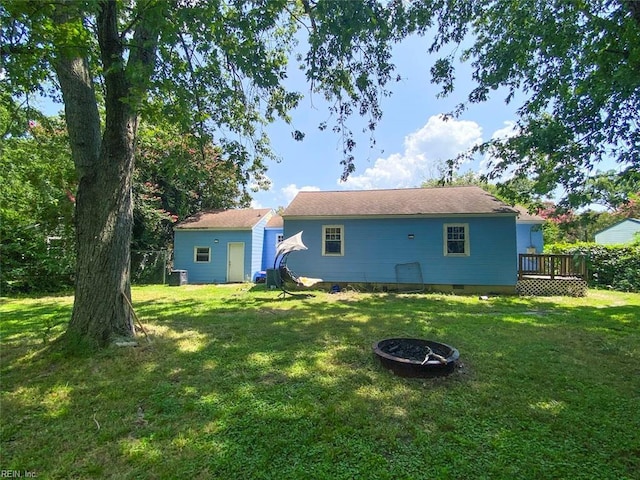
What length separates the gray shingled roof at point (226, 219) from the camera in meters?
15.5

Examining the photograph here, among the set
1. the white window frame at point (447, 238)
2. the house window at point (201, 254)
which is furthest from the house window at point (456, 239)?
the house window at point (201, 254)

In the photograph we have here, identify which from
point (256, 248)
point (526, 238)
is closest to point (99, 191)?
point (256, 248)

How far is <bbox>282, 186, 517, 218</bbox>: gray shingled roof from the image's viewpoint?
449 inches

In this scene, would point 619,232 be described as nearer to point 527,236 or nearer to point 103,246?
point 527,236

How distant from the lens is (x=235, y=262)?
15.5 meters

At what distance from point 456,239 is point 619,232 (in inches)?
831

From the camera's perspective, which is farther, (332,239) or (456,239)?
(332,239)

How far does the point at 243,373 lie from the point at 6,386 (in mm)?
2588

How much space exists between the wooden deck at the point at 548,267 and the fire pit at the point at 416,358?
8809 millimetres

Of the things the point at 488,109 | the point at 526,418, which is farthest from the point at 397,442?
the point at 488,109

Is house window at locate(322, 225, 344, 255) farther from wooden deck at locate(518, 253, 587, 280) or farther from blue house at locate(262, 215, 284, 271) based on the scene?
wooden deck at locate(518, 253, 587, 280)

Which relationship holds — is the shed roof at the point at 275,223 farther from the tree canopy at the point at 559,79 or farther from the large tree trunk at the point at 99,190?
the large tree trunk at the point at 99,190

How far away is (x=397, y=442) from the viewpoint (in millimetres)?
2578

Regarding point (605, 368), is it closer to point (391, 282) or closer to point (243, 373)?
point (243, 373)
